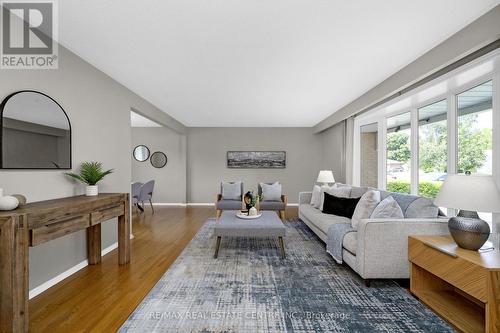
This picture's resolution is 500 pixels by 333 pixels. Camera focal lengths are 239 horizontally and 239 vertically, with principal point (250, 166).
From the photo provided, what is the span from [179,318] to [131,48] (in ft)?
8.87

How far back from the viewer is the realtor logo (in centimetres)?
203

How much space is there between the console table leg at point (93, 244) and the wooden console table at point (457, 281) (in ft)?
11.6

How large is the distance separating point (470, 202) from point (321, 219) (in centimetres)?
200

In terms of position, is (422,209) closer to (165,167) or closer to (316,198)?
(316,198)

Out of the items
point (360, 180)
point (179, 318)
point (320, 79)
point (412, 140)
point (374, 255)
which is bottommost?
point (179, 318)

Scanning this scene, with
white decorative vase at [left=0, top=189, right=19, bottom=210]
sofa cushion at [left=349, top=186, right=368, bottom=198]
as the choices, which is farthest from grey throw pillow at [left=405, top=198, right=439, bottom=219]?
white decorative vase at [left=0, top=189, right=19, bottom=210]

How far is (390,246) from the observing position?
239cm

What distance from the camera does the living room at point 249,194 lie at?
6.16 ft

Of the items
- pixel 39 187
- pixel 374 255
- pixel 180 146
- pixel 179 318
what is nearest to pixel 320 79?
pixel 374 255

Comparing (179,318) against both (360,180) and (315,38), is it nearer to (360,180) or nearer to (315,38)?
(315,38)

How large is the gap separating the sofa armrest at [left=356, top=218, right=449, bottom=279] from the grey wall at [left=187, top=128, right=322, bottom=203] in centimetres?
521

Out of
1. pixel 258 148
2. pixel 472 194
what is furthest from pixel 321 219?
pixel 258 148

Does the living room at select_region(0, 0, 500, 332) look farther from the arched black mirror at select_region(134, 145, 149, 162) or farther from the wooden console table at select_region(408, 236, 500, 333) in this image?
the arched black mirror at select_region(134, 145, 149, 162)

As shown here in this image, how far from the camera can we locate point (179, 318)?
190cm
